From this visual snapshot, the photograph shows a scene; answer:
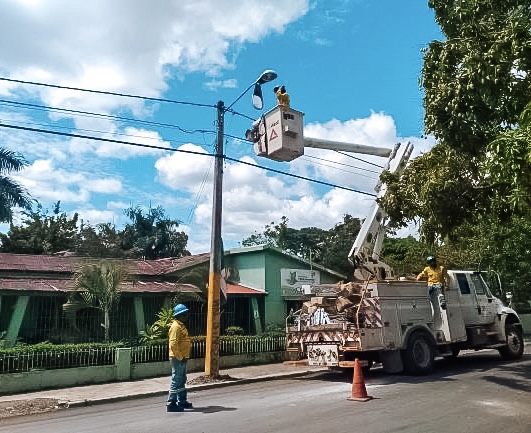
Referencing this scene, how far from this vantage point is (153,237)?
3969 cm

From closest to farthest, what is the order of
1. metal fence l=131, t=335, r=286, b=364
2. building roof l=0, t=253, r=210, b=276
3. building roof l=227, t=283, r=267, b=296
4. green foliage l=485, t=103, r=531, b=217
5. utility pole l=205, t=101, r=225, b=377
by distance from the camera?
1. green foliage l=485, t=103, r=531, b=217
2. utility pole l=205, t=101, r=225, b=377
3. metal fence l=131, t=335, r=286, b=364
4. building roof l=0, t=253, r=210, b=276
5. building roof l=227, t=283, r=267, b=296

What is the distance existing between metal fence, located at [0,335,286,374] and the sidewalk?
0.66 m

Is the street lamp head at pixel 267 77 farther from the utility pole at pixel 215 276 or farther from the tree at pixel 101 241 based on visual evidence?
the tree at pixel 101 241

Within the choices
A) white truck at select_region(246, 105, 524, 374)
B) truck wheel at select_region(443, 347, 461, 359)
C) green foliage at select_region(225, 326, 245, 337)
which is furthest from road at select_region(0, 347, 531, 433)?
green foliage at select_region(225, 326, 245, 337)

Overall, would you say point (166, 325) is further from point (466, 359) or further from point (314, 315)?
A: point (466, 359)

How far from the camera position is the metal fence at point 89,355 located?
12.0 m

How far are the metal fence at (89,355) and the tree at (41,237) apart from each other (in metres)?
22.4

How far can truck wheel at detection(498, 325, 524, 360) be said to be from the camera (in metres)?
15.0

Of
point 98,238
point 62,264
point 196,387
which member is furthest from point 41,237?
point 196,387

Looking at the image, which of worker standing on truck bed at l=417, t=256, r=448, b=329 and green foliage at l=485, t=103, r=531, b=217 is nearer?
Answer: green foliage at l=485, t=103, r=531, b=217

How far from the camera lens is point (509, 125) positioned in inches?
342

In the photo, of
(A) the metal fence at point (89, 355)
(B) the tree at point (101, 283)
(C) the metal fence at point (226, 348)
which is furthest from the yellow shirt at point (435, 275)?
(B) the tree at point (101, 283)


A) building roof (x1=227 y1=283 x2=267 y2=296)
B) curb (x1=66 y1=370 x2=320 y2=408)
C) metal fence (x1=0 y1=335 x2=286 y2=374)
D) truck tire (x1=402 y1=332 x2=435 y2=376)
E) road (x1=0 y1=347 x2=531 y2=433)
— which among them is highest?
building roof (x1=227 y1=283 x2=267 y2=296)

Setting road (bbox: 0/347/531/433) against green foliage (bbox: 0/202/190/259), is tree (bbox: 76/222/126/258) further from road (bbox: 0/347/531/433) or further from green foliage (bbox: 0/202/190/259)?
road (bbox: 0/347/531/433)
